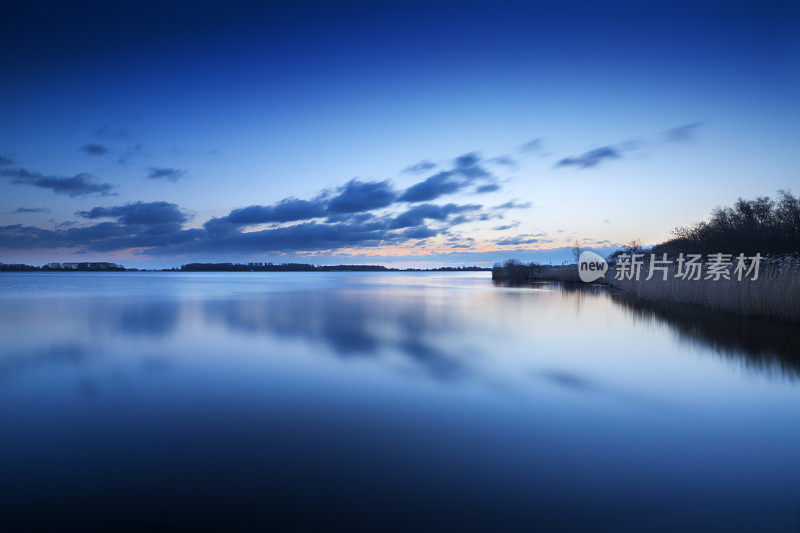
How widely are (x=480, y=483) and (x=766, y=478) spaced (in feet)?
7.60

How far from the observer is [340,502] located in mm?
2648

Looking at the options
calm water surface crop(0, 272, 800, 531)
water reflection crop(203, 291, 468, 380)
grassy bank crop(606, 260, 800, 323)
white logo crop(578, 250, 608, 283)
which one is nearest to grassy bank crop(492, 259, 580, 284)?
white logo crop(578, 250, 608, 283)

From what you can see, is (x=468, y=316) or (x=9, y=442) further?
(x=468, y=316)

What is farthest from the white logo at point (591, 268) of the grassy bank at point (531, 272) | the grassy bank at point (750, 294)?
the grassy bank at point (750, 294)

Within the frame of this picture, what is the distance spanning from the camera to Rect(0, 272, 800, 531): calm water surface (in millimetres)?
2580

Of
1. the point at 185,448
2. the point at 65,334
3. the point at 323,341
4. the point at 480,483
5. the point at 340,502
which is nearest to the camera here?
the point at 340,502

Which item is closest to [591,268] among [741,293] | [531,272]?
[531,272]

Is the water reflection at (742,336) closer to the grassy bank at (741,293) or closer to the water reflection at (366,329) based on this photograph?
the grassy bank at (741,293)

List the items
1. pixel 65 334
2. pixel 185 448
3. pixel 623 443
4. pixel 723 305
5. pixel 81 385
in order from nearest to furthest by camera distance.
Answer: pixel 185 448 < pixel 623 443 < pixel 81 385 < pixel 65 334 < pixel 723 305

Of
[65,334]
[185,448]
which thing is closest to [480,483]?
[185,448]

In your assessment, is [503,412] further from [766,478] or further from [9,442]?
[9,442]

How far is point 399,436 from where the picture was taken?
3814mm

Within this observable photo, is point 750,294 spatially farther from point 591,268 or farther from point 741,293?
point 591,268

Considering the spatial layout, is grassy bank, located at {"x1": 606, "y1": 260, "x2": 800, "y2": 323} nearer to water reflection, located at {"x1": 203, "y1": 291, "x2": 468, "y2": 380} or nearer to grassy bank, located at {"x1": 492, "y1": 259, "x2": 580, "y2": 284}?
water reflection, located at {"x1": 203, "y1": 291, "x2": 468, "y2": 380}
